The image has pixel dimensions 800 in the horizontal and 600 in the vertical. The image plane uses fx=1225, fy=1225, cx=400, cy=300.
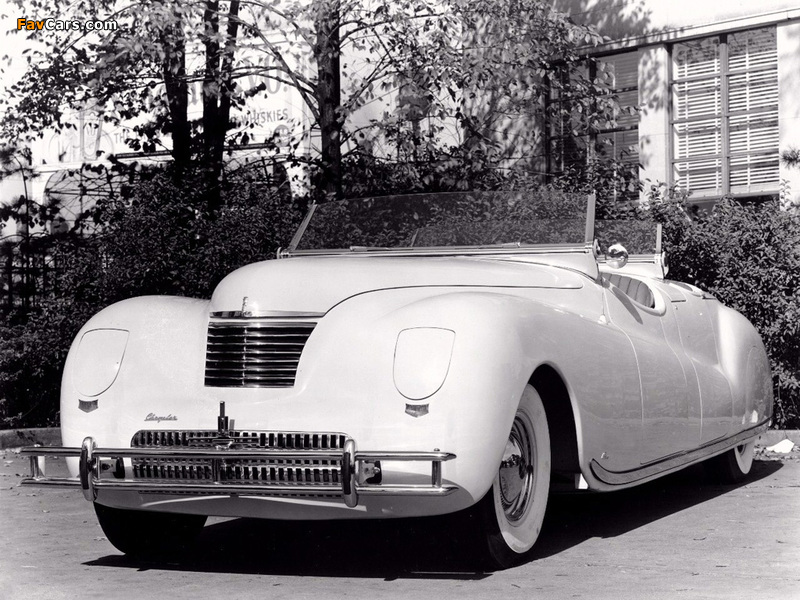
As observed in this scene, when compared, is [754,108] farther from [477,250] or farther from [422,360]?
[422,360]

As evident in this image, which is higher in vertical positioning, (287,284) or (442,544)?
(287,284)

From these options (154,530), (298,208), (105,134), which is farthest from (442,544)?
(105,134)

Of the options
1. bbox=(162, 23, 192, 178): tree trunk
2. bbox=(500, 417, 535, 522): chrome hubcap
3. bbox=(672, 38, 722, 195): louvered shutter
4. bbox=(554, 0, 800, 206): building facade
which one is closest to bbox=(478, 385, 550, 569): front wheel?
bbox=(500, 417, 535, 522): chrome hubcap

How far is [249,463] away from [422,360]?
2.38 feet

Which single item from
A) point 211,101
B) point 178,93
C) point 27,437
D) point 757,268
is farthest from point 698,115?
point 27,437

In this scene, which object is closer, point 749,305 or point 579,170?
point 749,305

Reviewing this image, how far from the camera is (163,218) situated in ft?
35.0

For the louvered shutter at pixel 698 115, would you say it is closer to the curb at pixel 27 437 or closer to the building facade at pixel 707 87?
the building facade at pixel 707 87

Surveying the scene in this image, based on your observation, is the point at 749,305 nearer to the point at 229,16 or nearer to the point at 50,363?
the point at 229,16

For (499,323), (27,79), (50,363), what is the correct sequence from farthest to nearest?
(27,79) < (50,363) < (499,323)

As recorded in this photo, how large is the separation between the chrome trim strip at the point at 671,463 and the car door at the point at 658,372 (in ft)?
0.16

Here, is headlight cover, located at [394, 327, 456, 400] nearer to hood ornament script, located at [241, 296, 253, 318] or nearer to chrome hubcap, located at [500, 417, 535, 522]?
chrome hubcap, located at [500, 417, 535, 522]

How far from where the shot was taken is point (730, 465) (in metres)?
7.43

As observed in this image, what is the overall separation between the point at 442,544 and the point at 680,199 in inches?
289
